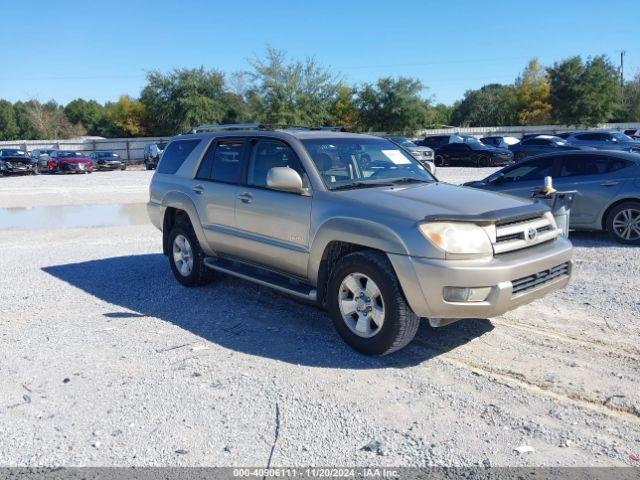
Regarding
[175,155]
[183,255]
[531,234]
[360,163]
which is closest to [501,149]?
[175,155]

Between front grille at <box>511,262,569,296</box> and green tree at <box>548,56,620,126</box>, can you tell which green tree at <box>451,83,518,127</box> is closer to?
green tree at <box>548,56,620,126</box>

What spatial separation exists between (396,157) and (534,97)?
5947 centimetres

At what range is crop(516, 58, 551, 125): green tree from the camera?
57031mm

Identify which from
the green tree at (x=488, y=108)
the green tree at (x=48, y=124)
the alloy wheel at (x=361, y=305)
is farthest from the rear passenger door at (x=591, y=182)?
the green tree at (x=48, y=124)

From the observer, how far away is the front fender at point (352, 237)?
431cm

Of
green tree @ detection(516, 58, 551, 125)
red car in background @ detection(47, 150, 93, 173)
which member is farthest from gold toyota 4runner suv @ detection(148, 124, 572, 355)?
green tree @ detection(516, 58, 551, 125)

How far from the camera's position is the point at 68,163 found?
35656mm

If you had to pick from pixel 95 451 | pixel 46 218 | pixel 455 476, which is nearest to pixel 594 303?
pixel 455 476

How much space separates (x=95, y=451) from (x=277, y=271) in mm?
2493

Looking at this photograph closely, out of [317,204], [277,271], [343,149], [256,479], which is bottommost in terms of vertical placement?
[256,479]

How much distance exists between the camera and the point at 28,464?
3250 mm

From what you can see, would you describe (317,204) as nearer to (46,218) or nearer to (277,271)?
(277,271)

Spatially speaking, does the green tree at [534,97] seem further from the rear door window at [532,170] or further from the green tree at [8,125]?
the green tree at [8,125]

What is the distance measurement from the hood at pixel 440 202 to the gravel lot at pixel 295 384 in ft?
3.83
